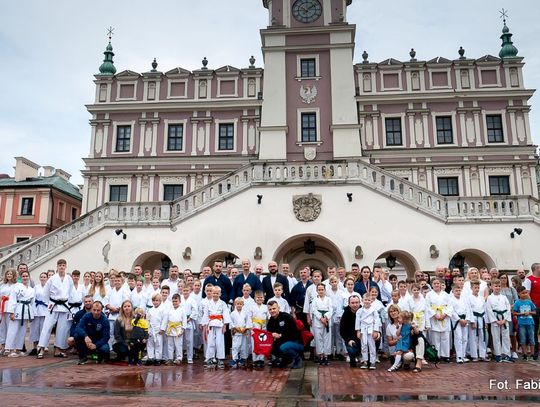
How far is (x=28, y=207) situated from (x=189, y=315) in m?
32.1

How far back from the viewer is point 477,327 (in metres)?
10.7

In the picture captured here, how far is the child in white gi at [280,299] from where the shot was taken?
34.2 feet

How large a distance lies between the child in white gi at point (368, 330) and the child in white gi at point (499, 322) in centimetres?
294

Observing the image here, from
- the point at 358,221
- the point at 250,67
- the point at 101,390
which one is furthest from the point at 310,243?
the point at 250,67

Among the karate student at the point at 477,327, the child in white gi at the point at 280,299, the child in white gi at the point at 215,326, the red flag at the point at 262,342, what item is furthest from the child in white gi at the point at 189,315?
the karate student at the point at 477,327

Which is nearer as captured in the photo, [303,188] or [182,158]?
[303,188]

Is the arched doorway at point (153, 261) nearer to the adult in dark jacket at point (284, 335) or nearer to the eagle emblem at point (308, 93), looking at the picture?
the adult in dark jacket at point (284, 335)

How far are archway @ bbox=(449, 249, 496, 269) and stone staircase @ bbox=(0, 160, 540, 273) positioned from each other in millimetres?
1157

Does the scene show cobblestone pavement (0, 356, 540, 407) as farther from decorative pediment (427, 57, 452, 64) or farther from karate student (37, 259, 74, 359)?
decorative pediment (427, 57, 452, 64)

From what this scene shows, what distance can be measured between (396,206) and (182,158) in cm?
1719

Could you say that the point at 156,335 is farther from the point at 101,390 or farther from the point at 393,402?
the point at 393,402

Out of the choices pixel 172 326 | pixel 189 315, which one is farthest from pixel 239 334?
pixel 172 326

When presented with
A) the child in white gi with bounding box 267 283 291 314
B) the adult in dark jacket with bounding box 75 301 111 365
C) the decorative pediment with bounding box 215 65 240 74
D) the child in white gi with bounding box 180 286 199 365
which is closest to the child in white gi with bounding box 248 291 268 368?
the child in white gi with bounding box 267 283 291 314

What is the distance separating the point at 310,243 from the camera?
59.4 ft
